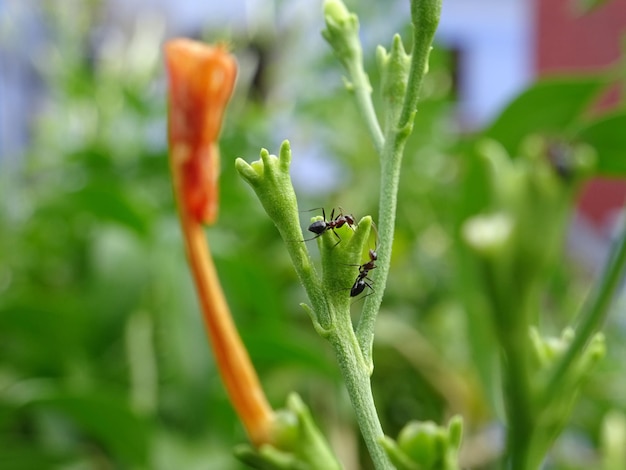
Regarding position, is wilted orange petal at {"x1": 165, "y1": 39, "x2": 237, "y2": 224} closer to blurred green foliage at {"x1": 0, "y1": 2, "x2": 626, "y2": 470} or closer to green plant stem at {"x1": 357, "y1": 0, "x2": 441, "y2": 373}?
green plant stem at {"x1": 357, "y1": 0, "x2": 441, "y2": 373}

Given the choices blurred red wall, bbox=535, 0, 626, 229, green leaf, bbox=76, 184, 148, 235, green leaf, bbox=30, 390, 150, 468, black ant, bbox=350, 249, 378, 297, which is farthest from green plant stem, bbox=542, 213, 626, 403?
blurred red wall, bbox=535, 0, 626, 229

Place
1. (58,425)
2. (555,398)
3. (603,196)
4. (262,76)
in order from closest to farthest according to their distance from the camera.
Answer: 1. (555,398)
2. (58,425)
3. (262,76)
4. (603,196)

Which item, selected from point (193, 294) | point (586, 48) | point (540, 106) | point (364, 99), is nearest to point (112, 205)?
point (193, 294)

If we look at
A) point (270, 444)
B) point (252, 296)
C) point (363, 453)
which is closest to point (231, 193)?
point (252, 296)

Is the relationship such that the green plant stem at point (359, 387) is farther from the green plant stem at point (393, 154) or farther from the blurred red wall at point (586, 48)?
the blurred red wall at point (586, 48)

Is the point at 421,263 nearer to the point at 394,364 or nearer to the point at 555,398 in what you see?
the point at 394,364

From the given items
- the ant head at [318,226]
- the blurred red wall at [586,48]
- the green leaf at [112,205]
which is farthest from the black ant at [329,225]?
the blurred red wall at [586,48]

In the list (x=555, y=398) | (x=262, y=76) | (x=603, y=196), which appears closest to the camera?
(x=555, y=398)
